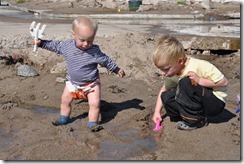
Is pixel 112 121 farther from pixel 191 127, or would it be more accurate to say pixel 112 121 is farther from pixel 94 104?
pixel 191 127

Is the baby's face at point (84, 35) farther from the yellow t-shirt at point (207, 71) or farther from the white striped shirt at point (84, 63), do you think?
the yellow t-shirt at point (207, 71)

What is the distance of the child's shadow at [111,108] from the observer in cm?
494

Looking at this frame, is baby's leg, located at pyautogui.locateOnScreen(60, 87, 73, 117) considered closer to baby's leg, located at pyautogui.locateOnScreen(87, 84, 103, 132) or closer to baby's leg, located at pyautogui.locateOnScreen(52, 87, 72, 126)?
baby's leg, located at pyautogui.locateOnScreen(52, 87, 72, 126)

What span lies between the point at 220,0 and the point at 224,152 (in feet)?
61.5

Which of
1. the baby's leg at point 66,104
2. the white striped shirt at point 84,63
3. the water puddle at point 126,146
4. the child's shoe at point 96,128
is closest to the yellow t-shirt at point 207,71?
the water puddle at point 126,146

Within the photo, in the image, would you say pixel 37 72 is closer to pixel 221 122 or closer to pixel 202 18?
pixel 221 122

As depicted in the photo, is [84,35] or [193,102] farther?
[84,35]

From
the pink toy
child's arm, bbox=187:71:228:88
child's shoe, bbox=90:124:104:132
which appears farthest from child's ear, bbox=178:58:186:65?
child's shoe, bbox=90:124:104:132

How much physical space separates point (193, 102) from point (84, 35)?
1.23m

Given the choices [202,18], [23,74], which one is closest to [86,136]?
[23,74]

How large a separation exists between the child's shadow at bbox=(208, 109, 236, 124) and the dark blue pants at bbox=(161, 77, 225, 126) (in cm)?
17

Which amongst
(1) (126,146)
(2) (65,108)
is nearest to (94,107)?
(2) (65,108)

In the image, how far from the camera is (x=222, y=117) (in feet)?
15.2

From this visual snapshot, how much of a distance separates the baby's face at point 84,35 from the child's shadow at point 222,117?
1.42 meters
